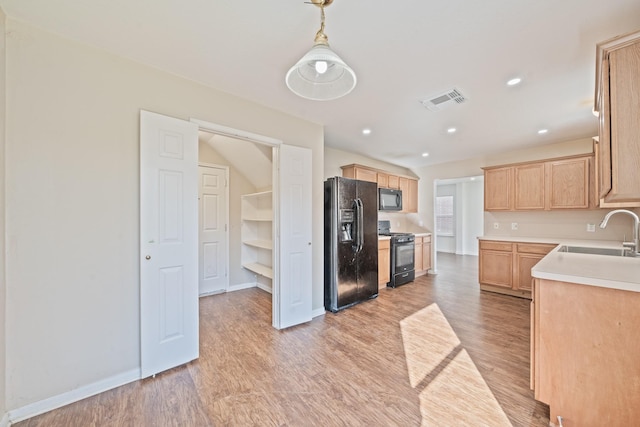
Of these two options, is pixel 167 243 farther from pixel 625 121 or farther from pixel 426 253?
pixel 426 253

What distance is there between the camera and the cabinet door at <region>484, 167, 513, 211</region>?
173 inches

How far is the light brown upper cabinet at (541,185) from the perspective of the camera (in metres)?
3.74

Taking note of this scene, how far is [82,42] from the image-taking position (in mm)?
1831

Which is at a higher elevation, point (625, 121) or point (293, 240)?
point (625, 121)

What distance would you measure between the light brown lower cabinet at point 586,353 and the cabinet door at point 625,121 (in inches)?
22.7

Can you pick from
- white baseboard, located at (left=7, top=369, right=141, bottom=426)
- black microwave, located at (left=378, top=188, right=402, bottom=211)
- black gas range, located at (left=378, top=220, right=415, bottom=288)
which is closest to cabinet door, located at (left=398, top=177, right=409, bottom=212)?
black microwave, located at (left=378, top=188, right=402, bottom=211)

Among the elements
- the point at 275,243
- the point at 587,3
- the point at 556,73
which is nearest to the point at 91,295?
the point at 275,243

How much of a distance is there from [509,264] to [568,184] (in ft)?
4.81

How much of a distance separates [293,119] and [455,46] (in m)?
1.80

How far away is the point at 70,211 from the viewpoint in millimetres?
1788

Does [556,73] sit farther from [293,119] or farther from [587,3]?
[293,119]

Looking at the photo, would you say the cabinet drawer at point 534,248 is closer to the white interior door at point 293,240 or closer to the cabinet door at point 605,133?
the cabinet door at point 605,133

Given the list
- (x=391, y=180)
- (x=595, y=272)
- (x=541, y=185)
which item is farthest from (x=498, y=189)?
(x=595, y=272)

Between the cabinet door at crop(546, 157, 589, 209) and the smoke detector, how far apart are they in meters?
2.53
